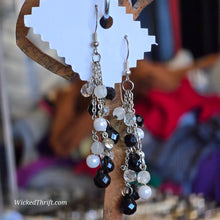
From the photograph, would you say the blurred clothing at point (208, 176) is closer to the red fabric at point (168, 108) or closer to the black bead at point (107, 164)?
the red fabric at point (168, 108)

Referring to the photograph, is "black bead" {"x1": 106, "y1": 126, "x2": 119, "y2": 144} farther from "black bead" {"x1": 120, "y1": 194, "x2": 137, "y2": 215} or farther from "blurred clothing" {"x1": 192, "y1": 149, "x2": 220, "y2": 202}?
"blurred clothing" {"x1": 192, "y1": 149, "x2": 220, "y2": 202}

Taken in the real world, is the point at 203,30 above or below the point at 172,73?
above

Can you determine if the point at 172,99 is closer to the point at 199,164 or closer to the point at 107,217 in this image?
the point at 199,164

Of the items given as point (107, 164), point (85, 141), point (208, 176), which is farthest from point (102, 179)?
point (85, 141)

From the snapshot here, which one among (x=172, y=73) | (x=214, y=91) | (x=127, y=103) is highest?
(x=172, y=73)

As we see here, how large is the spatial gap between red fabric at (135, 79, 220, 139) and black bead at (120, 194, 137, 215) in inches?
26.3

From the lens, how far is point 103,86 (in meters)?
0.30

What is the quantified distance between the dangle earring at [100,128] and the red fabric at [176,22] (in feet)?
5.49

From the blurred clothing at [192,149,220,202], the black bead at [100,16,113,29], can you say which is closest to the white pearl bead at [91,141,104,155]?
the black bead at [100,16,113,29]

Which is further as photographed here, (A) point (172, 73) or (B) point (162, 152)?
(A) point (172, 73)

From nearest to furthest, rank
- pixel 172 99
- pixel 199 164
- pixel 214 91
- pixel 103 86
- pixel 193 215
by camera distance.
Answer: pixel 103 86, pixel 193 215, pixel 199 164, pixel 172 99, pixel 214 91

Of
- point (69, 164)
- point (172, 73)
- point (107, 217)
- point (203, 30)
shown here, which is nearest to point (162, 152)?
point (69, 164)

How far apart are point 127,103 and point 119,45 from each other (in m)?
0.06

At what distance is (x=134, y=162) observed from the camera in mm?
315
